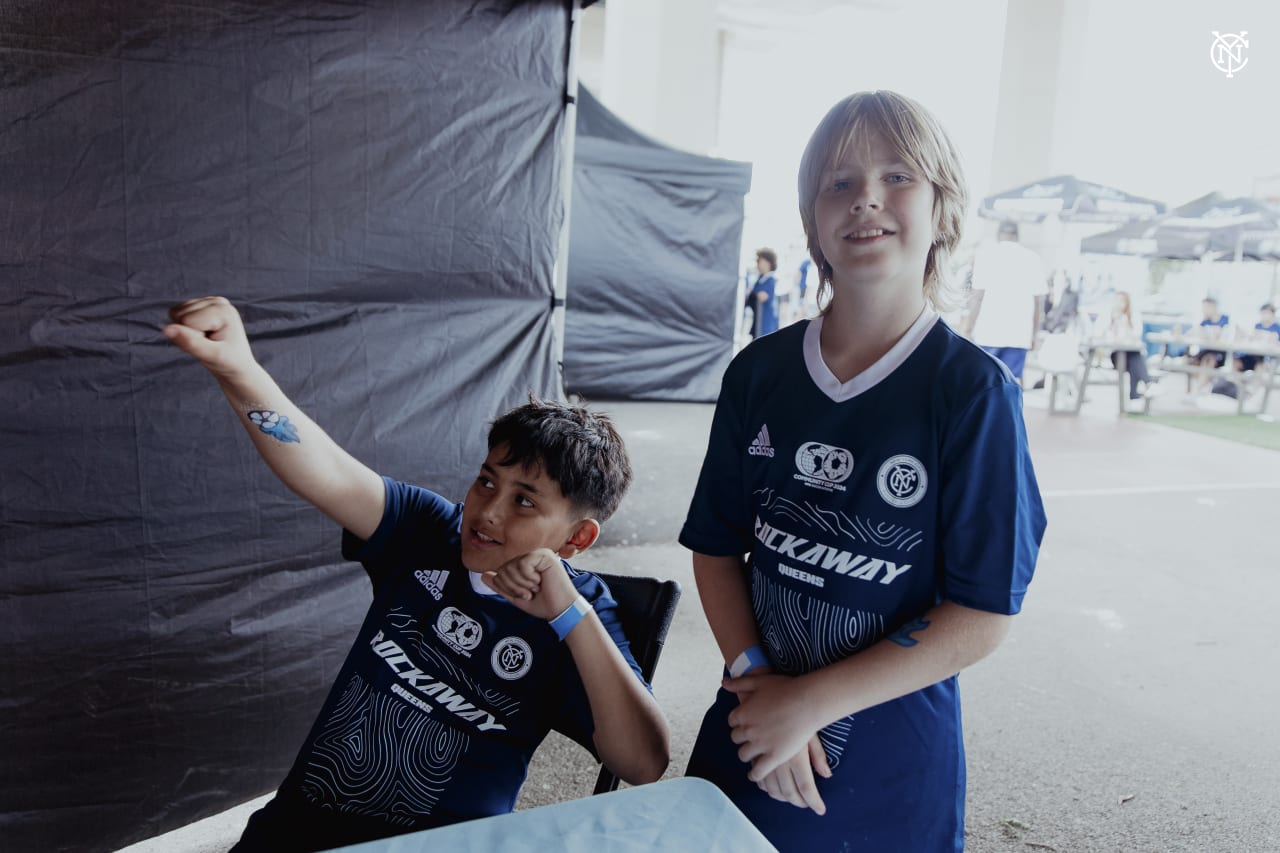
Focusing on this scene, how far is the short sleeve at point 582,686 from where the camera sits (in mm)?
1458

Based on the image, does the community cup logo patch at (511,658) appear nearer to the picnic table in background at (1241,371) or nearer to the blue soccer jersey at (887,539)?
the blue soccer jersey at (887,539)

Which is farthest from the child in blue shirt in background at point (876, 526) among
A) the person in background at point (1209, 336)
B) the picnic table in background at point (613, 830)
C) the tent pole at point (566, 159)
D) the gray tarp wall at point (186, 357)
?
the person in background at point (1209, 336)

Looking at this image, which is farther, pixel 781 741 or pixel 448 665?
pixel 448 665

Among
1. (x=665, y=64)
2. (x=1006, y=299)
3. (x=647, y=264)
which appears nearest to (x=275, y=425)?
(x=1006, y=299)

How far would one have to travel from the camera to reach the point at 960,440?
121cm

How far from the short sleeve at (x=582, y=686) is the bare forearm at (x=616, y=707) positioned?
0.03 meters

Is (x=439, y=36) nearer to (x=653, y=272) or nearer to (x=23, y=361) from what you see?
(x=23, y=361)

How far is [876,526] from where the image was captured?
127cm

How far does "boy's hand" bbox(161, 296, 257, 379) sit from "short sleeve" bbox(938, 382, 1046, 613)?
1047mm

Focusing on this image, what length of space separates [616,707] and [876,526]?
0.48 m

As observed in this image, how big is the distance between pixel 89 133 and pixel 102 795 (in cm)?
161

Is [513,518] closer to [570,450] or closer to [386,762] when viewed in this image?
[570,450]

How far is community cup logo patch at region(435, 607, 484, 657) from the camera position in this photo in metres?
1.53

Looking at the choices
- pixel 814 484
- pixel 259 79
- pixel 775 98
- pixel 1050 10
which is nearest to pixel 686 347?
pixel 259 79
